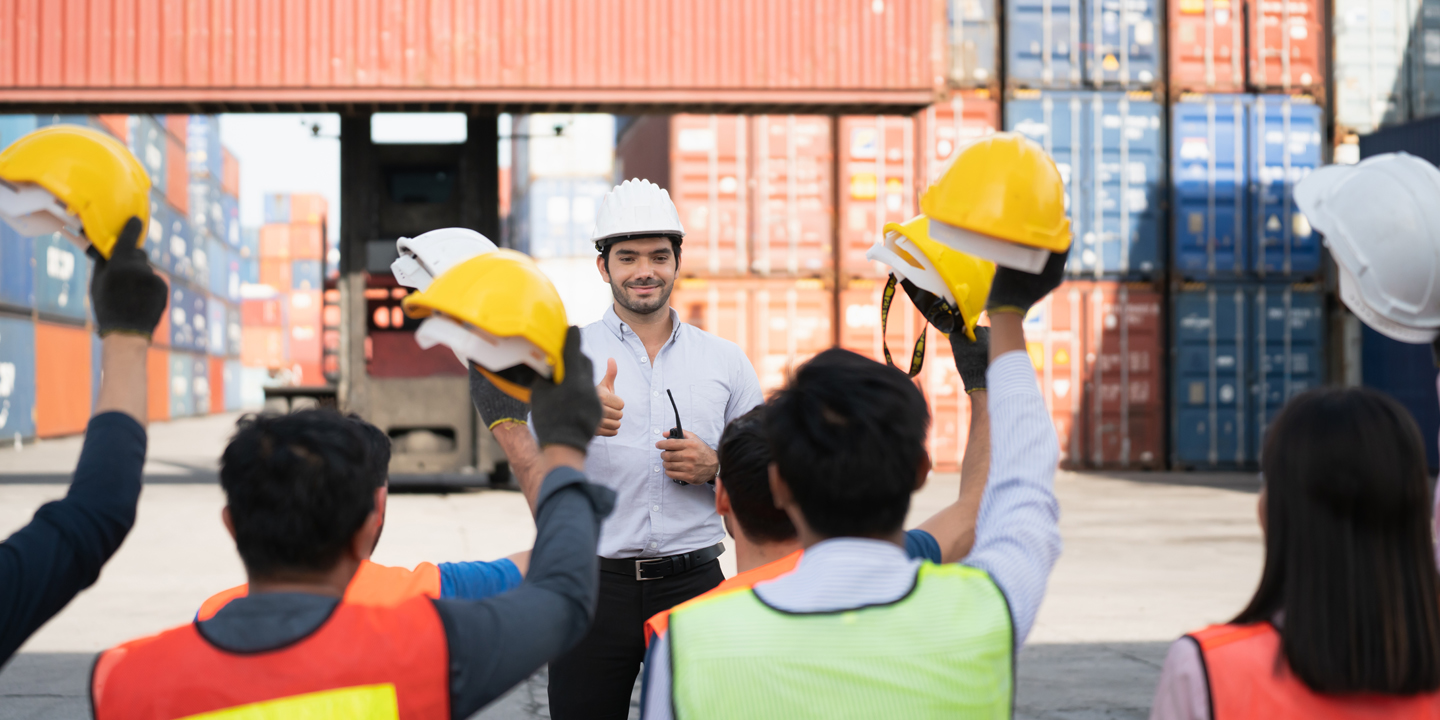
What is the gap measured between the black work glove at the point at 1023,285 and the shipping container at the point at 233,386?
59060 millimetres

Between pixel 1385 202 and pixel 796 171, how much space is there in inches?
611

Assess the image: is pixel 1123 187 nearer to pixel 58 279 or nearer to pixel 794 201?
pixel 794 201

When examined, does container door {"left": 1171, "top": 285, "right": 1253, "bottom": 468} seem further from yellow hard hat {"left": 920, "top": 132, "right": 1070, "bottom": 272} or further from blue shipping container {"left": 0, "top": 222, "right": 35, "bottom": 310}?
blue shipping container {"left": 0, "top": 222, "right": 35, "bottom": 310}

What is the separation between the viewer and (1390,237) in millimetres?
1762

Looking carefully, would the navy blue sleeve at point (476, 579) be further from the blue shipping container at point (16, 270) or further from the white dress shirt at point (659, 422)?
the blue shipping container at point (16, 270)

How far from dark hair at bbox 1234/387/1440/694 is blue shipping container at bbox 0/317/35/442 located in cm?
2731

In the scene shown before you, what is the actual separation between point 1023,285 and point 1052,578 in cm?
726

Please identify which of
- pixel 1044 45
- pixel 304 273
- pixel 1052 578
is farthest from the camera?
pixel 304 273

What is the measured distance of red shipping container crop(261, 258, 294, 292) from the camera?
5425 centimetres

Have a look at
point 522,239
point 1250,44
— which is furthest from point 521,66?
point 522,239

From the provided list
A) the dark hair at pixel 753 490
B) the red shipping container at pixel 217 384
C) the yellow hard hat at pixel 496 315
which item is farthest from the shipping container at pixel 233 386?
the yellow hard hat at pixel 496 315

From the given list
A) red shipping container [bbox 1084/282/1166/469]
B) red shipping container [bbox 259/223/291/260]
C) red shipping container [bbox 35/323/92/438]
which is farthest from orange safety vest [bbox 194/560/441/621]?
red shipping container [bbox 259/223/291/260]

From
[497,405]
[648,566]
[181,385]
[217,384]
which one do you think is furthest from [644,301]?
[217,384]

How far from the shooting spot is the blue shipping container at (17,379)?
24172 mm
